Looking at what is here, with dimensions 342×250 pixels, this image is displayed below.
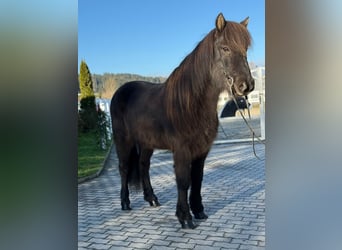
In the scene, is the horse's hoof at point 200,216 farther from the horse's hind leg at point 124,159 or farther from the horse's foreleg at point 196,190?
the horse's hind leg at point 124,159

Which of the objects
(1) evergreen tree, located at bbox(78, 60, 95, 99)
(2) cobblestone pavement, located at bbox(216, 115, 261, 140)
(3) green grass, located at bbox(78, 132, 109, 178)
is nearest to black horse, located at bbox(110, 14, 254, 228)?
(1) evergreen tree, located at bbox(78, 60, 95, 99)

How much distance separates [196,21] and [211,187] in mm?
1809

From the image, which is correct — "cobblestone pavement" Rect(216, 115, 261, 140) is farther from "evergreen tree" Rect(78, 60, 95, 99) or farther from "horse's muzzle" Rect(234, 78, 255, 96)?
"horse's muzzle" Rect(234, 78, 255, 96)

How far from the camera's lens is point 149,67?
354 centimetres

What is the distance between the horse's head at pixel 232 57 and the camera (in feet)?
5.90

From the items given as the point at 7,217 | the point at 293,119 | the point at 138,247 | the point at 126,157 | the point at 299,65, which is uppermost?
the point at 299,65

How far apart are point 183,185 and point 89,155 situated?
2.03m

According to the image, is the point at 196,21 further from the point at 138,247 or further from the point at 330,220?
the point at 330,220

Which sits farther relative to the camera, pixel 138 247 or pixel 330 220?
pixel 138 247

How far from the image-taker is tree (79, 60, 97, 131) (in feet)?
10.0

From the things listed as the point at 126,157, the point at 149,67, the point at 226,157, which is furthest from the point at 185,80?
the point at 226,157

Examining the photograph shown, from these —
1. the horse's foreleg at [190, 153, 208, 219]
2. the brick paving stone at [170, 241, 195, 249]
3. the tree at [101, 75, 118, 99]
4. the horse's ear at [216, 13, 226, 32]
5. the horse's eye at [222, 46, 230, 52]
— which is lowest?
the brick paving stone at [170, 241, 195, 249]

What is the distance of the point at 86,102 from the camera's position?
3268mm

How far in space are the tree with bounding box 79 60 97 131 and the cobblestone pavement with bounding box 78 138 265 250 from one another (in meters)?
0.67
